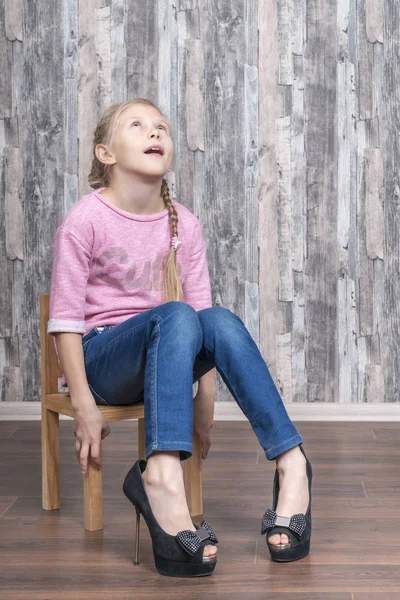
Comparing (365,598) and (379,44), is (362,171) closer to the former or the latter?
(379,44)

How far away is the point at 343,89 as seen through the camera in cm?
281

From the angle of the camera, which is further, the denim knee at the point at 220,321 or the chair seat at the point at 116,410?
the chair seat at the point at 116,410

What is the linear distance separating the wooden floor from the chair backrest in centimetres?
24

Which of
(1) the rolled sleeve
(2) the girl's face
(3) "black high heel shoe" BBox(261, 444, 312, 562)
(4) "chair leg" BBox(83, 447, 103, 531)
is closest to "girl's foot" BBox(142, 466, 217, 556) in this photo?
(3) "black high heel shoe" BBox(261, 444, 312, 562)

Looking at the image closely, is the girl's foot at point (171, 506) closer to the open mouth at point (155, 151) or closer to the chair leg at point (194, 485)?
the chair leg at point (194, 485)

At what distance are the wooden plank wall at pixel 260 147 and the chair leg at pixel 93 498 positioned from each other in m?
1.31

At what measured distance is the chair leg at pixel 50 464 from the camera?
1774mm

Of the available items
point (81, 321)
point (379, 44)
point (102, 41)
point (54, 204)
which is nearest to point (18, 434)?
point (54, 204)

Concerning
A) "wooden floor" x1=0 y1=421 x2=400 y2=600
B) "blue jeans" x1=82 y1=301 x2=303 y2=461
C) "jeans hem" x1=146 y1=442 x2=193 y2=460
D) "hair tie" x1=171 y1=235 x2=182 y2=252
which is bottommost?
"wooden floor" x1=0 y1=421 x2=400 y2=600

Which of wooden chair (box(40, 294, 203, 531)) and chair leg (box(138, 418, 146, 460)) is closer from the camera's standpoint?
wooden chair (box(40, 294, 203, 531))

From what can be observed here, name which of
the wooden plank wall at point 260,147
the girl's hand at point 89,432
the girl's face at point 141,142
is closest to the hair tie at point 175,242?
the girl's face at point 141,142

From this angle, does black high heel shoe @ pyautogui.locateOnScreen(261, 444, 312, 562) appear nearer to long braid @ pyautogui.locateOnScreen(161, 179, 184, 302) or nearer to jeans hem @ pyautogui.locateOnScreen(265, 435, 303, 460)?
jeans hem @ pyautogui.locateOnScreen(265, 435, 303, 460)

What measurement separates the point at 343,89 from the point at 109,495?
1.57m

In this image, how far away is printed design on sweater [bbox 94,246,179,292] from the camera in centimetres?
168
